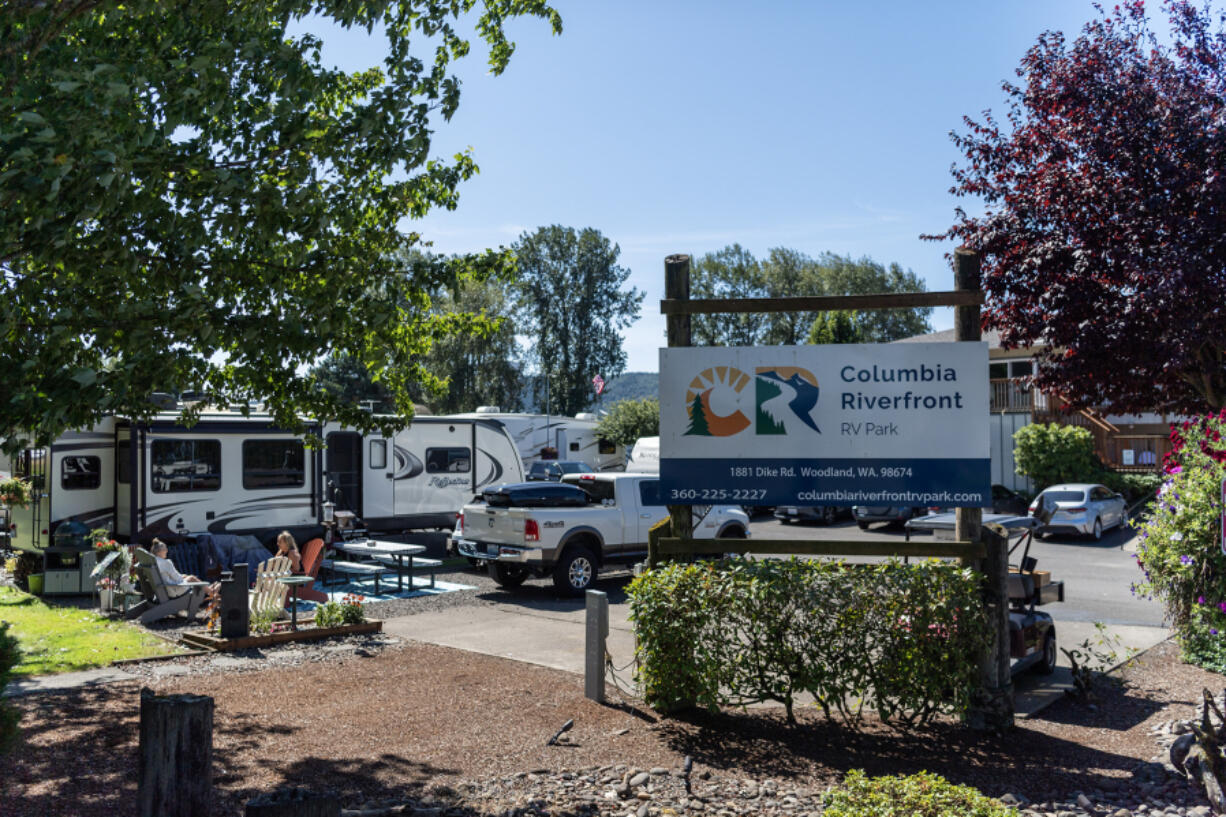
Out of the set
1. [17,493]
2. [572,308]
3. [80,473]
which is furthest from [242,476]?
[572,308]

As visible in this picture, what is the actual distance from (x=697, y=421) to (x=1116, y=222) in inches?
176

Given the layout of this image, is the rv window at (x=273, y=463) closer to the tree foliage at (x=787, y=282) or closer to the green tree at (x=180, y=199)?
the green tree at (x=180, y=199)

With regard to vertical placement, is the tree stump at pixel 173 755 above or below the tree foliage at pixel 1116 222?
below

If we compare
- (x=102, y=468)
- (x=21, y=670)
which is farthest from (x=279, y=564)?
(x=102, y=468)

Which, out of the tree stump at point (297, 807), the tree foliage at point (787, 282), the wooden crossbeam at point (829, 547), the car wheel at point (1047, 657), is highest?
the tree foliage at point (787, 282)

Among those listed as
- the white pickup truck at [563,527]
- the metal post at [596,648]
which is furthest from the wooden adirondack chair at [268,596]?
the metal post at [596,648]

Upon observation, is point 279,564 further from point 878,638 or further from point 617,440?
point 617,440

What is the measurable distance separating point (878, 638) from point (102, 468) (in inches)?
528

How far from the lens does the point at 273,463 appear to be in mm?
16766

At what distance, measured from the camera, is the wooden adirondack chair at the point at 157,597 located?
12.0 metres

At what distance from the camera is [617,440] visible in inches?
1604

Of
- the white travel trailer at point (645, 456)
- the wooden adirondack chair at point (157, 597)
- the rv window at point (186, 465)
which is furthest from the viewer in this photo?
the white travel trailer at point (645, 456)

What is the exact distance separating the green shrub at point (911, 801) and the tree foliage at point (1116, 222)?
570 cm

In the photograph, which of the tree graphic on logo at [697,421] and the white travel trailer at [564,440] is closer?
the tree graphic on logo at [697,421]
